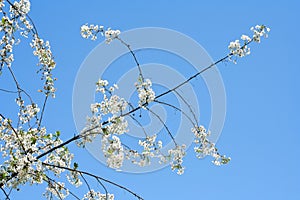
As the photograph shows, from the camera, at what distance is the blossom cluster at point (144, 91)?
319 centimetres

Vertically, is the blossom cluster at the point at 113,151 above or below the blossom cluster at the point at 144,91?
below

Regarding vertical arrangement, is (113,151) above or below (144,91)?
below

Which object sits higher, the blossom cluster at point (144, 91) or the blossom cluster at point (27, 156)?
the blossom cluster at point (144, 91)

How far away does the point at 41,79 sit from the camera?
10.5 ft

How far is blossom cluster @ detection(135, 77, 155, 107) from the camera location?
3190 millimetres

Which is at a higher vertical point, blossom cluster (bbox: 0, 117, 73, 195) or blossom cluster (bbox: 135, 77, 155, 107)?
blossom cluster (bbox: 135, 77, 155, 107)

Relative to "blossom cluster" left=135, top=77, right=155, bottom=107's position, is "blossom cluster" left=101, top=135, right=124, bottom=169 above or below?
below

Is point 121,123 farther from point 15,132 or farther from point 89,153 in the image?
point 15,132

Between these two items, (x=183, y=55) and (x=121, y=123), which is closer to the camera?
(x=121, y=123)

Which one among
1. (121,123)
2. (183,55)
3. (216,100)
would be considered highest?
(183,55)

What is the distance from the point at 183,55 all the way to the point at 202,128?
1.49m

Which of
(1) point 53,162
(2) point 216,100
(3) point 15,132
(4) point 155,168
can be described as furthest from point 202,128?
(3) point 15,132

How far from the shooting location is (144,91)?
3221 millimetres

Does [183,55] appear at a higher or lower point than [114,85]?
higher
